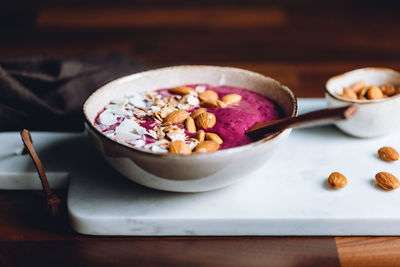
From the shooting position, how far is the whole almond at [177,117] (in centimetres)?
98

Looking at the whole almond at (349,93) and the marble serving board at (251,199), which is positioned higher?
the whole almond at (349,93)

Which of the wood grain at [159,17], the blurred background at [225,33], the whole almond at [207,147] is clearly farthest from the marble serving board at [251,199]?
Result: the wood grain at [159,17]

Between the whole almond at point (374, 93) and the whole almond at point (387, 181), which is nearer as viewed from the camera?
the whole almond at point (387, 181)

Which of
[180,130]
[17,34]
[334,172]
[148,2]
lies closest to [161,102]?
[180,130]

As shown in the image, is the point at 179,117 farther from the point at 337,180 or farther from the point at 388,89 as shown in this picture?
the point at 388,89

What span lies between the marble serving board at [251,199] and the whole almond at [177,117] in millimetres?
144

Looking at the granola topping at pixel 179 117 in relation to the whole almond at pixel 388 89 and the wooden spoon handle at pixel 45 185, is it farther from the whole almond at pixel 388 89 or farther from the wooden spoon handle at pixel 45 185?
the whole almond at pixel 388 89

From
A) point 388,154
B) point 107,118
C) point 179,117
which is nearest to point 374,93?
point 388,154

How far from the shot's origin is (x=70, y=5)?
Answer: 2.63 metres

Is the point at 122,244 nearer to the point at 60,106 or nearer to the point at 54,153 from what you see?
the point at 54,153

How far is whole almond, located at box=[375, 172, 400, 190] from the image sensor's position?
0.95 m

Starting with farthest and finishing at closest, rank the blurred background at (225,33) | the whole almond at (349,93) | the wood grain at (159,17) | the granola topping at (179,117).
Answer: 1. the wood grain at (159,17)
2. the blurred background at (225,33)
3. the whole almond at (349,93)
4. the granola topping at (179,117)

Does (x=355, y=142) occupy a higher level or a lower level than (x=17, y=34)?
higher

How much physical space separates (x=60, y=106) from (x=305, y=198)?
2.41 feet
